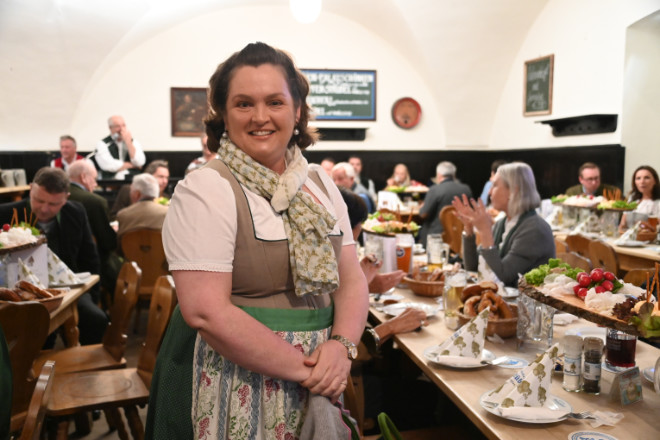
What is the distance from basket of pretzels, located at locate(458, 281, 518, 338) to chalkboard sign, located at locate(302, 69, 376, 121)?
303 inches

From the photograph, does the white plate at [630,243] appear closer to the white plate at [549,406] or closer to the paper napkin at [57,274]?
the white plate at [549,406]

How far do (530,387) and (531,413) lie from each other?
0.23 feet

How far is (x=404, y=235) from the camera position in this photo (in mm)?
3436

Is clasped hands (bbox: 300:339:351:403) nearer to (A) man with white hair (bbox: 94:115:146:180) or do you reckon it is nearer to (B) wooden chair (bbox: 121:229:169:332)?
(B) wooden chair (bbox: 121:229:169:332)

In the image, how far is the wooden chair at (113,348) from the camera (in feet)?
10.0

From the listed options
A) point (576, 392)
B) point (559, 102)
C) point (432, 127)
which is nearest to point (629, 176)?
point (559, 102)

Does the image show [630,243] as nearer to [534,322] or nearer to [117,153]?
[534,322]

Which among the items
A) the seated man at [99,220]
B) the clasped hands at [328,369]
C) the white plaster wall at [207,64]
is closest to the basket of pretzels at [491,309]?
the clasped hands at [328,369]

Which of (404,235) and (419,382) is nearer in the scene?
(419,382)

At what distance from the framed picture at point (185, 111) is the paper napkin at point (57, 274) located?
20.5ft

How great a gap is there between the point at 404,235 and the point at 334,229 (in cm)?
193

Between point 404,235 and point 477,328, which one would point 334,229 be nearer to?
point 477,328

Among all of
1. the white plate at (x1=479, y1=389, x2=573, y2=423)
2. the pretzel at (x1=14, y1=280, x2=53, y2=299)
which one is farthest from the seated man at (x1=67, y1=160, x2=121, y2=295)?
the white plate at (x1=479, y1=389, x2=573, y2=423)

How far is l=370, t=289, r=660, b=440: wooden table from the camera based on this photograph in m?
1.49
